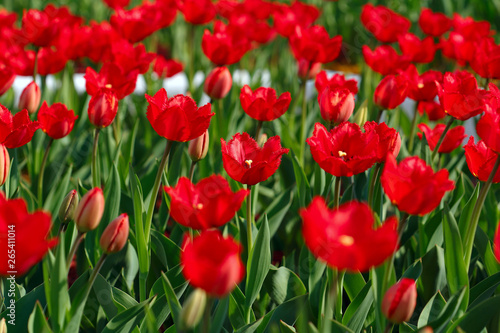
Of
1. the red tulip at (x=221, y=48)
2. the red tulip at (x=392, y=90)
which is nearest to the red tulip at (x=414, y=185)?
the red tulip at (x=392, y=90)

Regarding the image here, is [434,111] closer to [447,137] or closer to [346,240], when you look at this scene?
[447,137]

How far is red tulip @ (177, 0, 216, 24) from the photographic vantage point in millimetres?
2301

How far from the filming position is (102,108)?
127 centimetres

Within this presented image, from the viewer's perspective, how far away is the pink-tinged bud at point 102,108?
1.27 m

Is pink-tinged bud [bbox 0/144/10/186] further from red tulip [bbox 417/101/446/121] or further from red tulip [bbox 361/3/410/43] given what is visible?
red tulip [bbox 361/3/410/43]

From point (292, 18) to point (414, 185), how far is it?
1.71 meters

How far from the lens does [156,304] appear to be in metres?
1.09

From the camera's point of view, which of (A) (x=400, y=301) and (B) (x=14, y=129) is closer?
(A) (x=400, y=301)

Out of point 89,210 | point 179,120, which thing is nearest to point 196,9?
point 179,120

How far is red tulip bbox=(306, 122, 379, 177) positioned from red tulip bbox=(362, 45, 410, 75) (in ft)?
2.40

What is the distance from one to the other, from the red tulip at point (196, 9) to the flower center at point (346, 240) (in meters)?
1.74

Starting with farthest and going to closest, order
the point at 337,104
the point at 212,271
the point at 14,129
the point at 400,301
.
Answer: the point at 337,104 < the point at 14,129 < the point at 400,301 < the point at 212,271

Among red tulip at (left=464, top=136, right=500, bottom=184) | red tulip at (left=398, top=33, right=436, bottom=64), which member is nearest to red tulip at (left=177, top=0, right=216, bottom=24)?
red tulip at (left=398, top=33, right=436, bottom=64)

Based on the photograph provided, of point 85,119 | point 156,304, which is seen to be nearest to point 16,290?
point 156,304
